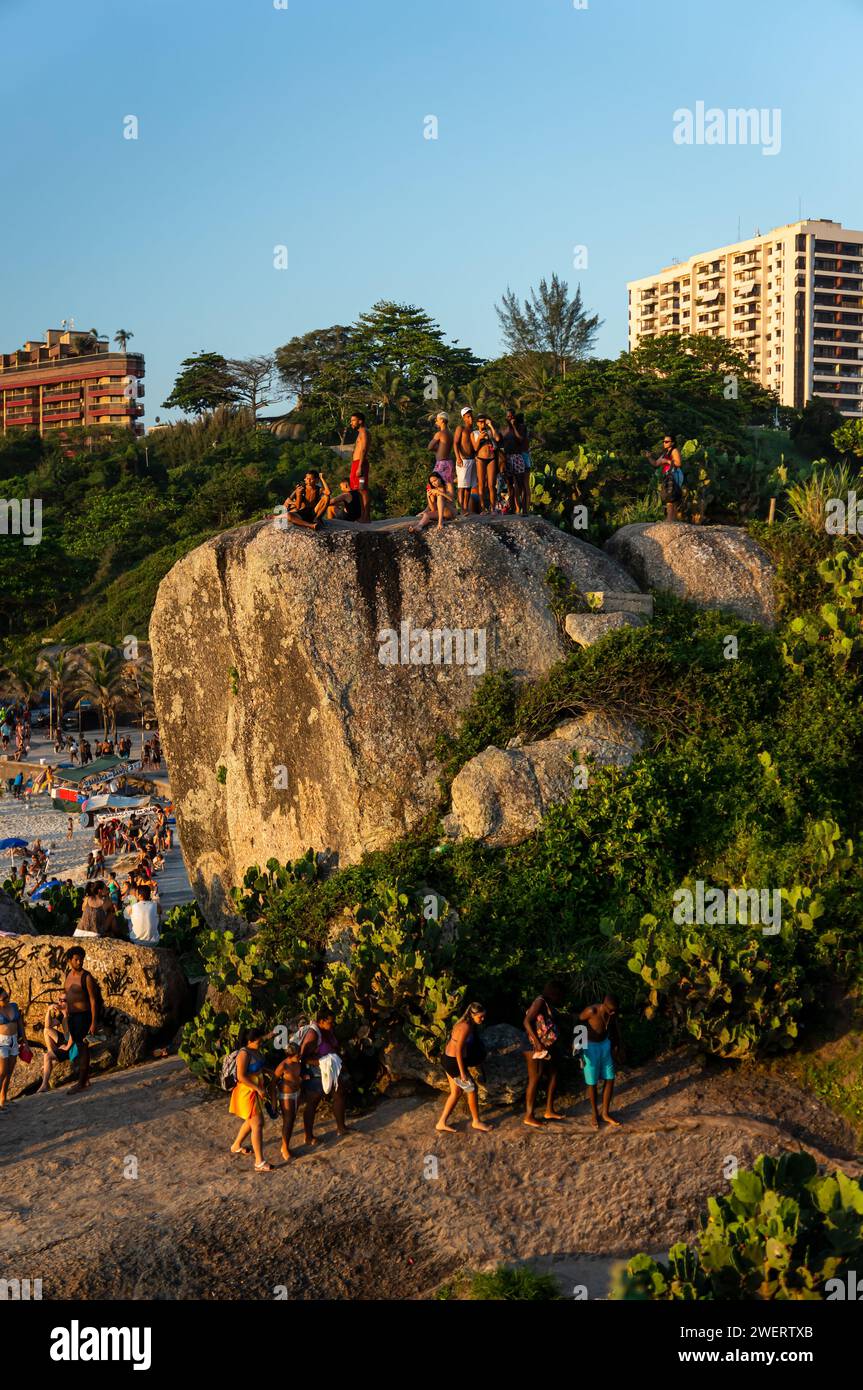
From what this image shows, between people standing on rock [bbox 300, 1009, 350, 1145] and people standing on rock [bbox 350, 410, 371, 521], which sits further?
people standing on rock [bbox 350, 410, 371, 521]

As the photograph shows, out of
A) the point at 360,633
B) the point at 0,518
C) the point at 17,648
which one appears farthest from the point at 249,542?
the point at 0,518

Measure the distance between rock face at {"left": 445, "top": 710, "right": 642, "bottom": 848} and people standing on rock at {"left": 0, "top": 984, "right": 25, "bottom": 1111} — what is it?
5.19m

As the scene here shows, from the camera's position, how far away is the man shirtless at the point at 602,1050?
12.8 meters

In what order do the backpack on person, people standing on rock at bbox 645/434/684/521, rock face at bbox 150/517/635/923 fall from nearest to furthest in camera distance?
1. the backpack on person
2. rock face at bbox 150/517/635/923
3. people standing on rock at bbox 645/434/684/521

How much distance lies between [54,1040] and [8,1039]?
2.58ft

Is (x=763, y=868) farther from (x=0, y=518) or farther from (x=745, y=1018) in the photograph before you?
(x=0, y=518)

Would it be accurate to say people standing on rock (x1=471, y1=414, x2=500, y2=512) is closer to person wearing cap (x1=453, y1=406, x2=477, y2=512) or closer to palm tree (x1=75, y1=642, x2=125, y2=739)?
person wearing cap (x1=453, y1=406, x2=477, y2=512)

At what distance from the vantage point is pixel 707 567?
1858 cm

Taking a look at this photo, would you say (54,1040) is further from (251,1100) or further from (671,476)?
(671,476)

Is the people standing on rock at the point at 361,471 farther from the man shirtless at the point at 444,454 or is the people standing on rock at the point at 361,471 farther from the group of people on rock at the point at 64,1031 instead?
the group of people on rock at the point at 64,1031

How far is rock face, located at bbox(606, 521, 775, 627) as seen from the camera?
18.4 meters

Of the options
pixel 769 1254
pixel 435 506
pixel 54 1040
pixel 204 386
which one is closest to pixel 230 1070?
pixel 54 1040

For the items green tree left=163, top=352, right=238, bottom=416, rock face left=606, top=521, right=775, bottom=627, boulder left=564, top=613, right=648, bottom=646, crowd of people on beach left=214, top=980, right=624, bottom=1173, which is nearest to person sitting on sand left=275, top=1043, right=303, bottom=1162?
crowd of people on beach left=214, top=980, right=624, bottom=1173

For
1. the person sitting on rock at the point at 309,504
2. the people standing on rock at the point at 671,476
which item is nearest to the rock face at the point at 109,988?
the person sitting on rock at the point at 309,504
